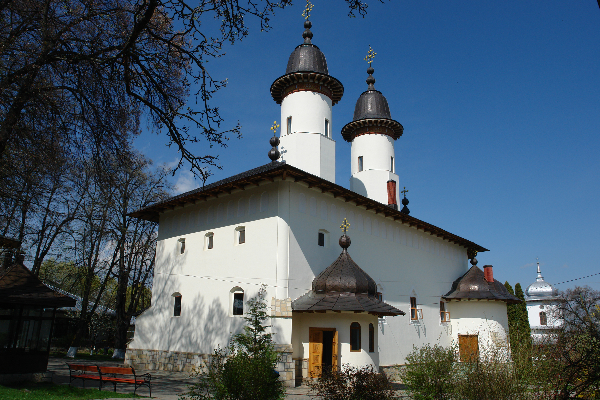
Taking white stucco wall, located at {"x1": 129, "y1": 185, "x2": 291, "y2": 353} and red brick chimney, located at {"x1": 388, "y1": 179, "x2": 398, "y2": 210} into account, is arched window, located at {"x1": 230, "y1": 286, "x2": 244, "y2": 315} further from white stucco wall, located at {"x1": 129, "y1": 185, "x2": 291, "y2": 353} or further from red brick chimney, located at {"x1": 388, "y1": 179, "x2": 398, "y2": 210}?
red brick chimney, located at {"x1": 388, "y1": 179, "x2": 398, "y2": 210}

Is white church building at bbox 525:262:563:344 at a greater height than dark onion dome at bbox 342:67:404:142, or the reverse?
dark onion dome at bbox 342:67:404:142

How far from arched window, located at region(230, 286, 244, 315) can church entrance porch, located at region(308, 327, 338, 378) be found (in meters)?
2.37

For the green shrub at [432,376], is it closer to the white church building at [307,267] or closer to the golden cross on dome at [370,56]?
the white church building at [307,267]

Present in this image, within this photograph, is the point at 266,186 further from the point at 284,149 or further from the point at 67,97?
the point at 67,97

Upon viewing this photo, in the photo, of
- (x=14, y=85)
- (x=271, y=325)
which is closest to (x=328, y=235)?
(x=271, y=325)

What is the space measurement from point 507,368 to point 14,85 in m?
Answer: 8.83

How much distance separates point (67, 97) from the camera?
7.84 metres

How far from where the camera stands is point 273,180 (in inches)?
571

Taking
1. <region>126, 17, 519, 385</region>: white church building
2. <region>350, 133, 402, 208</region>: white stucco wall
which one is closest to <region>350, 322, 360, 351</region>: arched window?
<region>126, 17, 519, 385</region>: white church building

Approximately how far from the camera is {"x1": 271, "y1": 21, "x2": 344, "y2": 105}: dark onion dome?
2014 cm

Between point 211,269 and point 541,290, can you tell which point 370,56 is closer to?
point 211,269

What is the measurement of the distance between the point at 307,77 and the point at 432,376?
14.8 meters

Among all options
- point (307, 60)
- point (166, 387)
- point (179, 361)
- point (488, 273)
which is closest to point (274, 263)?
point (166, 387)

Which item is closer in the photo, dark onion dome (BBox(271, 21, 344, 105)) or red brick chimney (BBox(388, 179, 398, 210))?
dark onion dome (BBox(271, 21, 344, 105))
